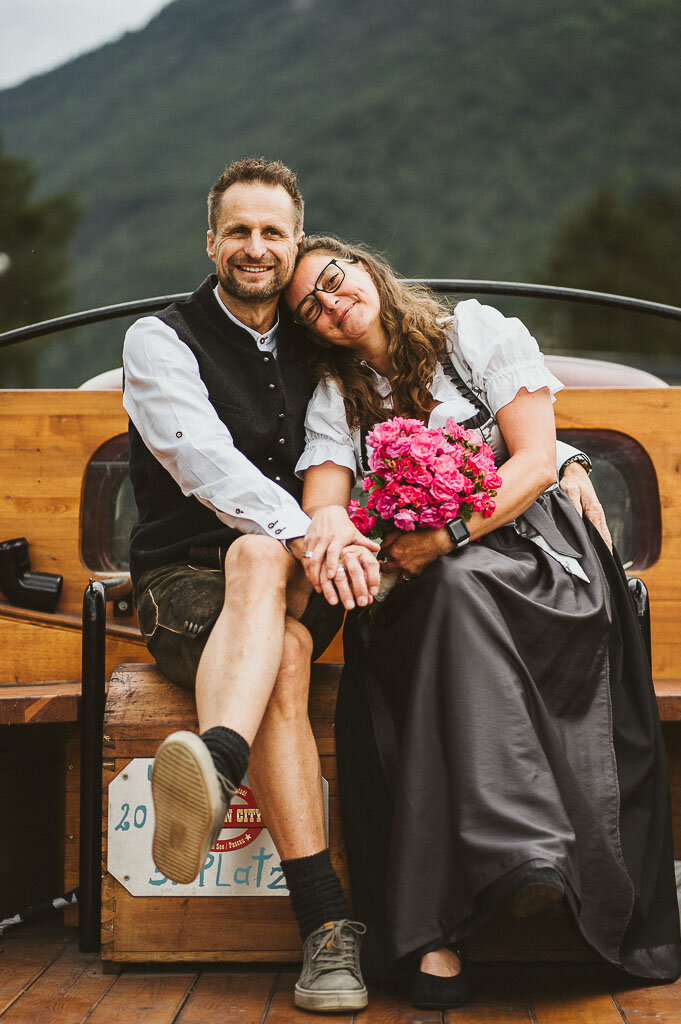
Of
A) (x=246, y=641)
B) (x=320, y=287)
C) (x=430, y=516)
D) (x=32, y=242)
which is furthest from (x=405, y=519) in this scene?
(x=32, y=242)

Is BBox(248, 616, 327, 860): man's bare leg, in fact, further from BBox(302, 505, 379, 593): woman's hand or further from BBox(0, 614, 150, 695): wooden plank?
BBox(0, 614, 150, 695): wooden plank

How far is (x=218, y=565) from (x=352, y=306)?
0.74 m

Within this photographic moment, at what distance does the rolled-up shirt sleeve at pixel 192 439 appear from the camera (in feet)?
8.01

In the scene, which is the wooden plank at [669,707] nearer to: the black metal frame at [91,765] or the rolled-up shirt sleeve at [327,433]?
the rolled-up shirt sleeve at [327,433]

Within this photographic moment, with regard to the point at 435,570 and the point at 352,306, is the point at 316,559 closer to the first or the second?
the point at 435,570

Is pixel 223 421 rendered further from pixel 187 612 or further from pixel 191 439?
pixel 187 612

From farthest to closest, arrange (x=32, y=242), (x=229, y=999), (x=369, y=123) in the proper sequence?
(x=369, y=123), (x=32, y=242), (x=229, y=999)

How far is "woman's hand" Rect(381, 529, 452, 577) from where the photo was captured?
236cm

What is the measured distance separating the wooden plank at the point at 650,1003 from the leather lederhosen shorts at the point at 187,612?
3.28 ft

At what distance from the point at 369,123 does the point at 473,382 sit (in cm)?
5877

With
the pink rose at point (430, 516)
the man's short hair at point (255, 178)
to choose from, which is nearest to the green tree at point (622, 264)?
the man's short hair at point (255, 178)

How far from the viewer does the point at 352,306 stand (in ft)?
9.04

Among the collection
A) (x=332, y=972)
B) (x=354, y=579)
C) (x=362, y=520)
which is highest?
(x=362, y=520)

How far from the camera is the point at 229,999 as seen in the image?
220 centimetres
